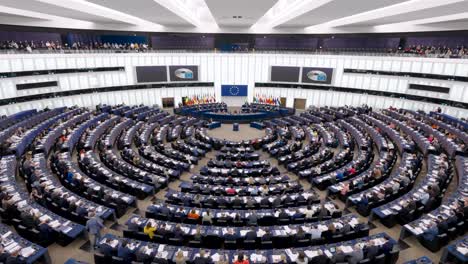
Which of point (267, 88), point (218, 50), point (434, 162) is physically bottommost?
point (434, 162)

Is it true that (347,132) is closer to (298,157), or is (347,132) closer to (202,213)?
(298,157)

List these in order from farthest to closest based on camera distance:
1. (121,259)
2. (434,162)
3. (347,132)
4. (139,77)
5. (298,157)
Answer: (139,77), (347,132), (298,157), (434,162), (121,259)

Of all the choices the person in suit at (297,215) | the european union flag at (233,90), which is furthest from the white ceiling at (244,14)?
the person in suit at (297,215)

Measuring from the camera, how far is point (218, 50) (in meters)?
42.4

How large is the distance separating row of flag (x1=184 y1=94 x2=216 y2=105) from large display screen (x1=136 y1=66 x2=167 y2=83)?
439cm

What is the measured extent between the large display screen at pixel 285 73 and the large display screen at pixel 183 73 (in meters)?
11.7

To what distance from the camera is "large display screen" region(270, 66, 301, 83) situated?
4016cm

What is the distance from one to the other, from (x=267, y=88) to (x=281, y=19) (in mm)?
14179

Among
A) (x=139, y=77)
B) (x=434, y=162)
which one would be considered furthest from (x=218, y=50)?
(x=434, y=162)

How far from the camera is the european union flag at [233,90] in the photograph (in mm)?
41938

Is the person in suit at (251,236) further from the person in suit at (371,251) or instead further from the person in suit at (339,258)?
the person in suit at (371,251)

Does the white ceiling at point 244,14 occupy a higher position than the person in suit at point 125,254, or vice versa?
the white ceiling at point 244,14

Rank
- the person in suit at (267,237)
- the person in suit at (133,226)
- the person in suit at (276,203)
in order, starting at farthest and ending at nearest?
1. the person in suit at (276,203)
2. the person in suit at (133,226)
3. the person in suit at (267,237)

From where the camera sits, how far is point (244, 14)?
80.1 feet
